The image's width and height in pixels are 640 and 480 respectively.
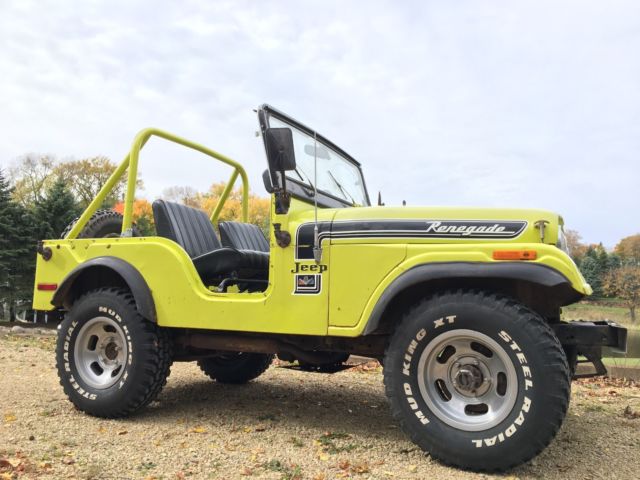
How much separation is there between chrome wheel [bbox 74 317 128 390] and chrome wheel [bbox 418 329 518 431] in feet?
8.17

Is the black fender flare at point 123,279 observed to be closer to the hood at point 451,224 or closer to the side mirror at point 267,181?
the side mirror at point 267,181

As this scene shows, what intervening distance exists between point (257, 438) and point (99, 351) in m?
1.69

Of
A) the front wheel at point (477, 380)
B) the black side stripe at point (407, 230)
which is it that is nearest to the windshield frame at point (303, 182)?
the black side stripe at point (407, 230)

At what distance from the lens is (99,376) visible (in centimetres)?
446

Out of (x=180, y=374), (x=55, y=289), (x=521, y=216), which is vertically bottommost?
(x=180, y=374)

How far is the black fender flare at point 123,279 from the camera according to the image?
4.15 metres

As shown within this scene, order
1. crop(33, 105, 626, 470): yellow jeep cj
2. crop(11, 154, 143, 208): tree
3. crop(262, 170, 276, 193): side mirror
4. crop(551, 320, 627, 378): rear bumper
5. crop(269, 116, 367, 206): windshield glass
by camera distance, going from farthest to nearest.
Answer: crop(11, 154, 143, 208): tree < crop(269, 116, 367, 206): windshield glass < crop(262, 170, 276, 193): side mirror < crop(551, 320, 627, 378): rear bumper < crop(33, 105, 626, 470): yellow jeep cj

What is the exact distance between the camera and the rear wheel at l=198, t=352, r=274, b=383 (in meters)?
5.64

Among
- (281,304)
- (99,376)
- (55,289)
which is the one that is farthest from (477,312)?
(55,289)

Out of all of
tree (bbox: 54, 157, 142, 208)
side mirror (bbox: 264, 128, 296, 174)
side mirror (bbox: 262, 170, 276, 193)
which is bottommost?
side mirror (bbox: 262, 170, 276, 193)

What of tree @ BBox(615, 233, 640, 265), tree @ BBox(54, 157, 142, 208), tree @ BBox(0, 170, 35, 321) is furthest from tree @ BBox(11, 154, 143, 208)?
tree @ BBox(615, 233, 640, 265)

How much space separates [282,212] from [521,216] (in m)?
1.57

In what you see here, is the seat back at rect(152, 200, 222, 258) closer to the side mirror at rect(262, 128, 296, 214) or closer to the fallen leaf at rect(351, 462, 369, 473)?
the side mirror at rect(262, 128, 296, 214)

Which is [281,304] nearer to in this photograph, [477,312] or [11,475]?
[477,312]
